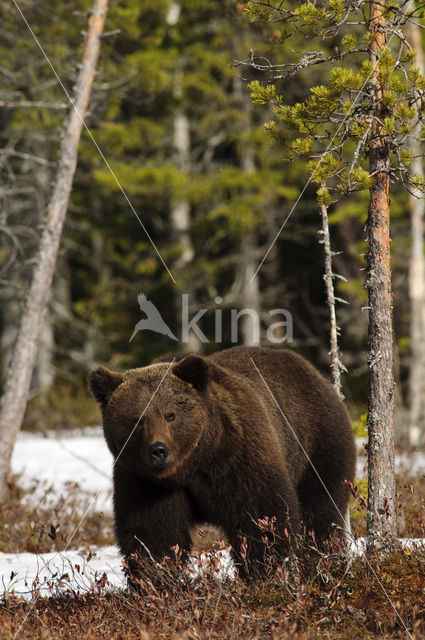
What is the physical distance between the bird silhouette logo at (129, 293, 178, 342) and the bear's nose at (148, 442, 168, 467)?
14438 mm

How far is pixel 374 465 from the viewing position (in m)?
5.34

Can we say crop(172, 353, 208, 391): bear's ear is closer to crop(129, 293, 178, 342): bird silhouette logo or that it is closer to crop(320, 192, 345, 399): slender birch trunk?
crop(320, 192, 345, 399): slender birch trunk

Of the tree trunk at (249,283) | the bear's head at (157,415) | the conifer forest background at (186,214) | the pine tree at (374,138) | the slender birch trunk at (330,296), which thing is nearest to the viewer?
the bear's head at (157,415)

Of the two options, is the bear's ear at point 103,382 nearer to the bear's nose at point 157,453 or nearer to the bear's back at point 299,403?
the bear's nose at point 157,453

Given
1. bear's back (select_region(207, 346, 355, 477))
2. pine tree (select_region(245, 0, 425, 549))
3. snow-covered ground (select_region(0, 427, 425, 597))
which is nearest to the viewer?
pine tree (select_region(245, 0, 425, 549))

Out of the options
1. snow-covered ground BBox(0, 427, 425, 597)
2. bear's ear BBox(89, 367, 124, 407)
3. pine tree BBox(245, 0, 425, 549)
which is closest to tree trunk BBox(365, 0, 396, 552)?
pine tree BBox(245, 0, 425, 549)

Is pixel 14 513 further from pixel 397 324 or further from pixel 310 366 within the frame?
pixel 397 324

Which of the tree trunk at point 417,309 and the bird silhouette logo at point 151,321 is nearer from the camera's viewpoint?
the tree trunk at point 417,309

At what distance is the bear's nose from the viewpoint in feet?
15.9

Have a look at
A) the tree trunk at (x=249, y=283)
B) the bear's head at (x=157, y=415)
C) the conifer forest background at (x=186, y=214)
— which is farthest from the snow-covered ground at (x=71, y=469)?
the tree trunk at (x=249, y=283)

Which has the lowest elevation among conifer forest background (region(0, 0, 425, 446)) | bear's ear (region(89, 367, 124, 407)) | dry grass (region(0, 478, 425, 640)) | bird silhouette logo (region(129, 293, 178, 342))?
dry grass (region(0, 478, 425, 640))

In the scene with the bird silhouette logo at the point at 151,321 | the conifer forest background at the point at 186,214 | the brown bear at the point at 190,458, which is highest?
the conifer forest background at the point at 186,214

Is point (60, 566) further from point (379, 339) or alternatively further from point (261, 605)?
point (379, 339)

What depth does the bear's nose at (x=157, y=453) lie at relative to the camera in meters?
4.86
